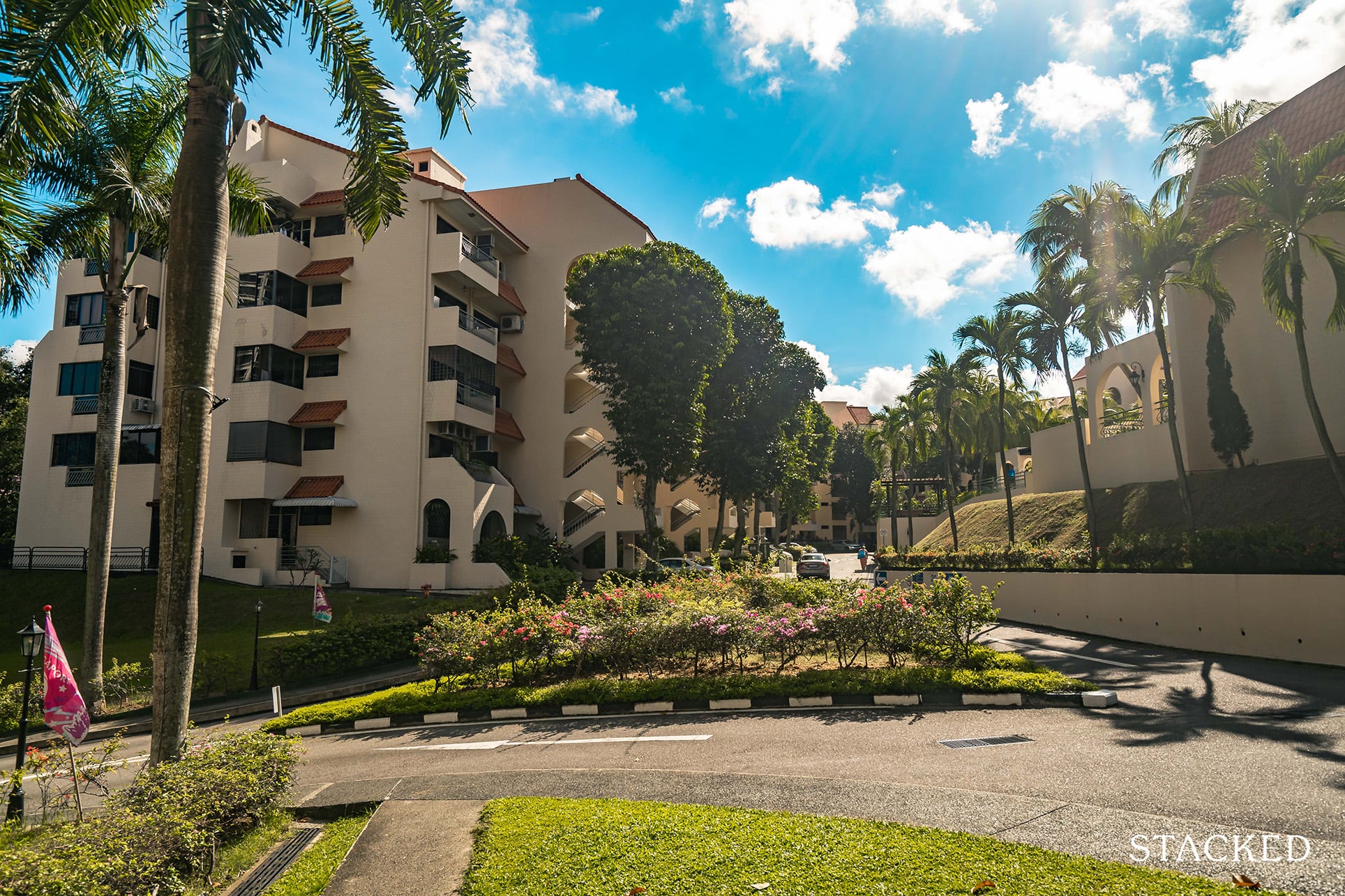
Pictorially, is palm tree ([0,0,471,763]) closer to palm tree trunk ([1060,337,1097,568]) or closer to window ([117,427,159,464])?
palm tree trunk ([1060,337,1097,568])

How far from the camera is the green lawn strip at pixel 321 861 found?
5410 millimetres

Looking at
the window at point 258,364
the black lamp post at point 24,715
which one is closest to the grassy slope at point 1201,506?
the black lamp post at point 24,715

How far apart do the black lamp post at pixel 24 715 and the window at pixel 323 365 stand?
895 inches

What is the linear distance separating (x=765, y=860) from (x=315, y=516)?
29.0m

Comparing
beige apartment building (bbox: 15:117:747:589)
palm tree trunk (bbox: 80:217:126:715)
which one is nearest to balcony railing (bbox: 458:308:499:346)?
beige apartment building (bbox: 15:117:747:589)

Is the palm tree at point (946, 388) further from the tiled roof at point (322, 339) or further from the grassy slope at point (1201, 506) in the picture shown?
the tiled roof at point (322, 339)

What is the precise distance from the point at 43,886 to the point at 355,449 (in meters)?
27.2

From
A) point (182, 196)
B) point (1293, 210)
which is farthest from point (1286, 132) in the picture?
point (182, 196)

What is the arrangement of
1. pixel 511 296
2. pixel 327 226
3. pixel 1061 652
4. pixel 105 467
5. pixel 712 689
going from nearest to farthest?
pixel 712 689
pixel 105 467
pixel 1061 652
pixel 327 226
pixel 511 296

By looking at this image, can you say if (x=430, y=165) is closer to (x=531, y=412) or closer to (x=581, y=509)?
(x=531, y=412)

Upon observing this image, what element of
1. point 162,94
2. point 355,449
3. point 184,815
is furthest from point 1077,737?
point 355,449

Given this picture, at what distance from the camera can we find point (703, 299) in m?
28.8

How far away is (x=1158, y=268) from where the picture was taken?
17.7m

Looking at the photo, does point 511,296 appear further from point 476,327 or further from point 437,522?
point 437,522
